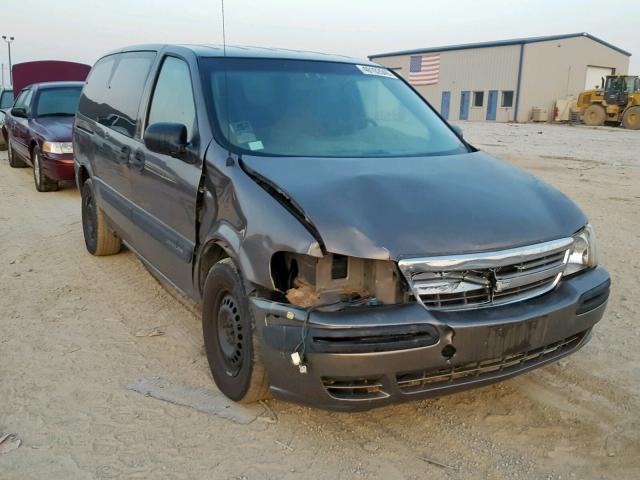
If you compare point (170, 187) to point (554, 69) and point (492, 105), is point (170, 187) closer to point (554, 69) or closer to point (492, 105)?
point (492, 105)

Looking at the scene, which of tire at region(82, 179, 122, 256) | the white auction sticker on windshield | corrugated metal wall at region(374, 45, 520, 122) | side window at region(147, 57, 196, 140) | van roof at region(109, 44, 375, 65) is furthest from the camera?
corrugated metal wall at region(374, 45, 520, 122)

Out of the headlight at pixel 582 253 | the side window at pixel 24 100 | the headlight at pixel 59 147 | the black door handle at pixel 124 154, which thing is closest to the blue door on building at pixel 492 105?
the side window at pixel 24 100

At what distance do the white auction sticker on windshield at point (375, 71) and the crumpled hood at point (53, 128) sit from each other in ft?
20.5

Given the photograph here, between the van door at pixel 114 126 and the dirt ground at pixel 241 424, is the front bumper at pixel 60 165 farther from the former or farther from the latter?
the dirt ground at pixel 241 424

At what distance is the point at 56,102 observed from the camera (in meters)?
10.4

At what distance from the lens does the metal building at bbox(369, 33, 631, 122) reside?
40.4m

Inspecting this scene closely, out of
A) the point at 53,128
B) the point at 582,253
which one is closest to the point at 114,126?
the point at 582,253

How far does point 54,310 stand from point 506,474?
3.43 m

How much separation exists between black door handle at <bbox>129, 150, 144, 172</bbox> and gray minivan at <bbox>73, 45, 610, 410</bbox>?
0.44 ft

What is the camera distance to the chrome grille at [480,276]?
8.60 feet

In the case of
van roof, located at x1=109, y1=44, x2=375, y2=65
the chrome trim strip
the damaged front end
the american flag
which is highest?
the american flag

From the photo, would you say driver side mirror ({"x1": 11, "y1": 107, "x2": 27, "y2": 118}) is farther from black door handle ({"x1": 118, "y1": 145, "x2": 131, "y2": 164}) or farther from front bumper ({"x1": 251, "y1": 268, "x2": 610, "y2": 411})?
front bumper ({"x1": 251, "y1": 268, "x2": 610, "y2": 411})

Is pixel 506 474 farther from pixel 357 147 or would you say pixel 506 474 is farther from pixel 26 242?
pixel 26 242

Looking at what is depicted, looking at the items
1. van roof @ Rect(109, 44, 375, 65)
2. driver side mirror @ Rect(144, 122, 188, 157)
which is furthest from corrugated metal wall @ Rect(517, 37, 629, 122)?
driver side mirror @ Rect(144, 122, 188, 157)
